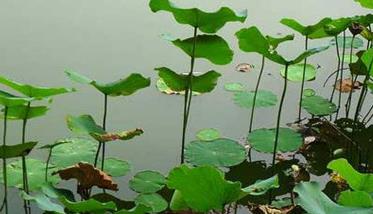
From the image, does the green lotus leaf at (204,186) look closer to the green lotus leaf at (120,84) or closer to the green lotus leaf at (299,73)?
the green lotus leaf at (120,84)

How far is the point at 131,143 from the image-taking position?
5.33ft

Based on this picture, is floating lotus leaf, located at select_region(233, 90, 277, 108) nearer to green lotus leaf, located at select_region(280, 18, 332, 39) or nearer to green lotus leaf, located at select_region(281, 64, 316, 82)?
green lotus leaf, located at select_region(281, 64, 316, 82)

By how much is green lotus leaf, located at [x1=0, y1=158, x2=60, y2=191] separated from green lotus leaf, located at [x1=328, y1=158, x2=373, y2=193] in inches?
23.9

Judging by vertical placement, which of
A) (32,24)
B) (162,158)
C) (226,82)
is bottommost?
(162,158)

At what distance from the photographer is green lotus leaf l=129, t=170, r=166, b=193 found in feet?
4.60

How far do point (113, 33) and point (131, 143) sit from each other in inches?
15.8

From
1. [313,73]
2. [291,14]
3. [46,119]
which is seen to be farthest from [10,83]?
[291,14]

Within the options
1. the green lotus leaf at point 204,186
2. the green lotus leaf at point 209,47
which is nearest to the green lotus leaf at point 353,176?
the green lotus leaf at point 204,186

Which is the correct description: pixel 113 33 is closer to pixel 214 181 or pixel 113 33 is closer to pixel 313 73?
pixel 313 73

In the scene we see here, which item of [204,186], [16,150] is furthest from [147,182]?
[204,186]

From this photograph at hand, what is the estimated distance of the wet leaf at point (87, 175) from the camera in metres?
1.12

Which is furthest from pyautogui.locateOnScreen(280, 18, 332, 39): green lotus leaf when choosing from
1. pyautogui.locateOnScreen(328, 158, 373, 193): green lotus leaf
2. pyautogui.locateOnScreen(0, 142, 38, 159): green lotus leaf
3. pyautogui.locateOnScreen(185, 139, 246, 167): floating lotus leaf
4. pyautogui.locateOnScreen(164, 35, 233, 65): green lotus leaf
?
pyautogui.locateOnScreen(0, 142, 38, 159): green lotus leaf

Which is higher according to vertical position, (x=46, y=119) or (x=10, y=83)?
(x=10, y=83)

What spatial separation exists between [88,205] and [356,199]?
1.28 ft
